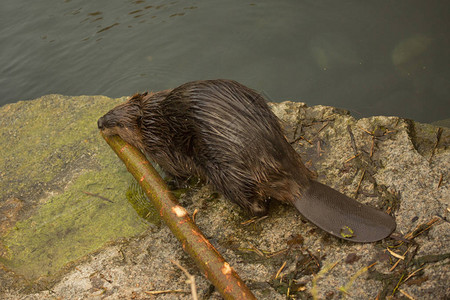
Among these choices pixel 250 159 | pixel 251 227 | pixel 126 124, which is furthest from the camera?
pixel 126 124

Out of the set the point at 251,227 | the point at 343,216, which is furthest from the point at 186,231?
the point at 343,216

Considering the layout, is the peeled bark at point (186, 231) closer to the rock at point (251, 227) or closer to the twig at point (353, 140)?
the rock at point (251, 227)

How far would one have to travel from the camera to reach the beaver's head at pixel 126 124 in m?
3.34

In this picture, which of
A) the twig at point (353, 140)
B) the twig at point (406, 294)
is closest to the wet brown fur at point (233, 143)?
the twig at point (353, 140)

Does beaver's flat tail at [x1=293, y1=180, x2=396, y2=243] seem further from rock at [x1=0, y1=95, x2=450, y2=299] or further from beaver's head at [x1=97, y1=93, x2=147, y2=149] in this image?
beaver's head at [x1=97, y1=93, x2=147, y2=149]

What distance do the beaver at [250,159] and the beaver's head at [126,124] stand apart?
0.40 metres

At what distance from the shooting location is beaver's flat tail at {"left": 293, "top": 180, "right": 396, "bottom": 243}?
7.61 ft

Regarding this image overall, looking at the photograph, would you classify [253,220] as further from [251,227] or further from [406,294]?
[406,294]

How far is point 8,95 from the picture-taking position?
194 inches

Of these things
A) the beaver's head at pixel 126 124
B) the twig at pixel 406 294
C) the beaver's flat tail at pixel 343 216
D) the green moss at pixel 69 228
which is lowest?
the green moss at pixel 69 228

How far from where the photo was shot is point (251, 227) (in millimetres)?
2748

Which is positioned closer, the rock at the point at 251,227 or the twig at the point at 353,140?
the rock at the point at 251,227

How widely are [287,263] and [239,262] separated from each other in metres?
0.28

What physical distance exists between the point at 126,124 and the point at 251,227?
128 centimetres
